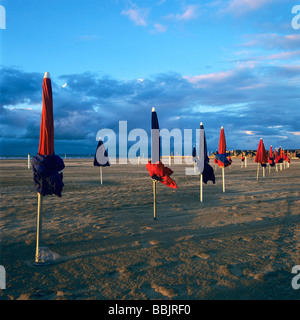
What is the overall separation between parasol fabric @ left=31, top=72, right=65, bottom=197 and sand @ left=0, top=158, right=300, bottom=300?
1.49 metres

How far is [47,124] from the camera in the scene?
452 cm

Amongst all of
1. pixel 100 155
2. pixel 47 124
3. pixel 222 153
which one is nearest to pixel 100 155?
pixel 100 155

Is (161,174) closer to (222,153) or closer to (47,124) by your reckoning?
(47,124)

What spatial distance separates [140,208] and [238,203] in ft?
13.9

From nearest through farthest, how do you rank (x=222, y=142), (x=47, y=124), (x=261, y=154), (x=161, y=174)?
(x=47, y=124)
(x=161, y=174)
(x=222, y=142)
(x=261, y=154)

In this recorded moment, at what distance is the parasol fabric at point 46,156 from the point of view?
14.8 ft

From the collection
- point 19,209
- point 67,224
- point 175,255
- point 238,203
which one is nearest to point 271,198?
point 238,203

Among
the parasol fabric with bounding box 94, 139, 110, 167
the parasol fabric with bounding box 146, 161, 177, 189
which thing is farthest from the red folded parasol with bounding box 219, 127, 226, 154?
the parasol fabric with bounding box 94, 139, 110, 167

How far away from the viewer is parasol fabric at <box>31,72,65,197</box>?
4512mm

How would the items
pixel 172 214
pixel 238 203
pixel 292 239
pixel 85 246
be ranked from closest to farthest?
pixel 85 246 → pixel 292 239 → pixel 172 214 → pixel 238 203

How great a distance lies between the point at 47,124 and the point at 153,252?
329 centimetres

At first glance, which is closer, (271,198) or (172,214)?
(172,214)
